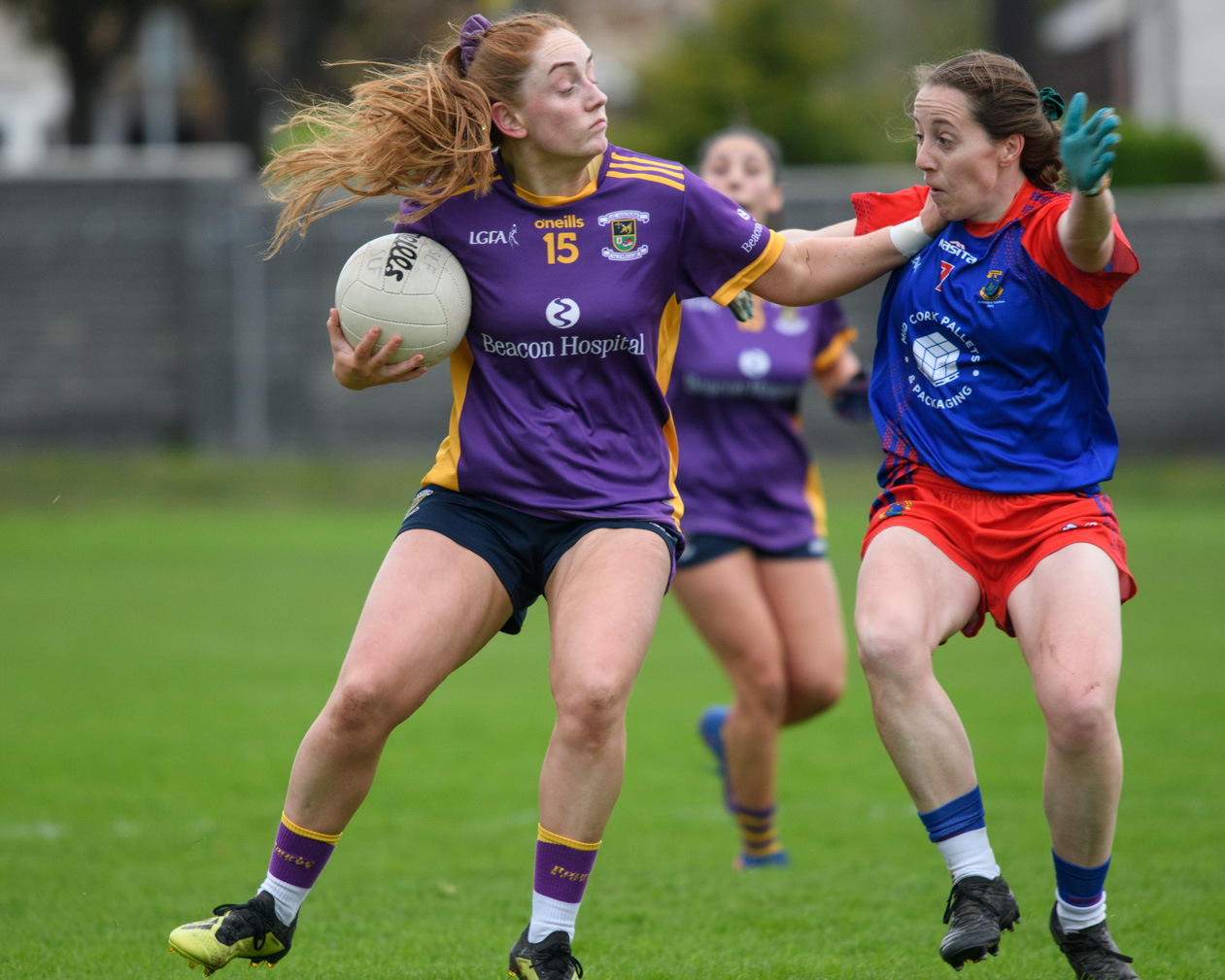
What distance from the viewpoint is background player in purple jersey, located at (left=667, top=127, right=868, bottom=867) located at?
19.6 ft

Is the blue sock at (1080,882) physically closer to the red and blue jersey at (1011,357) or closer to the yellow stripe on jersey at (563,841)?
the red and blue jersey at (1011,357)

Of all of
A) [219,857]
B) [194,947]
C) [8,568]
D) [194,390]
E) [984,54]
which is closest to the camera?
[194,947]

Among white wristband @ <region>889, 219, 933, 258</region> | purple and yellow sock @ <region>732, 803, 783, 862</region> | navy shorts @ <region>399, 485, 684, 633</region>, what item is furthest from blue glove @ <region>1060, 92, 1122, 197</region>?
purple and yellow sock @ <region>732, 803, 783, 862</region>

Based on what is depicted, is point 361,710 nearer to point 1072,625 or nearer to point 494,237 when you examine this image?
point 494,237

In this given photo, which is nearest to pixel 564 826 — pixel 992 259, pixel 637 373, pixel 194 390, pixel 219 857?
pixel 637 373

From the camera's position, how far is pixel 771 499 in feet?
20.2

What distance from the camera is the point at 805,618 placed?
609 cm

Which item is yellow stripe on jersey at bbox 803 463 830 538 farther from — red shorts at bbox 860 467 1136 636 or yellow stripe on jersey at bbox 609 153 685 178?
yellow stripe on jersey at bbox 609 153 685 178

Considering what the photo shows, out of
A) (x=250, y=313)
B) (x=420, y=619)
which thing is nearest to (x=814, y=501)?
(x=420, y=619)

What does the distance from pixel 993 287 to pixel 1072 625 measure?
0.94 m

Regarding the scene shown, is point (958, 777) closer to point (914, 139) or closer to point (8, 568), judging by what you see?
point (914, 139)

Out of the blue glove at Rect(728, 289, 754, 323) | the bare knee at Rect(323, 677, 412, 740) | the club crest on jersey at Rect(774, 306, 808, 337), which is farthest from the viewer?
the club crest on jersey at Rect(774, 306, 808, 337)

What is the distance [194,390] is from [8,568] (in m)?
6.09

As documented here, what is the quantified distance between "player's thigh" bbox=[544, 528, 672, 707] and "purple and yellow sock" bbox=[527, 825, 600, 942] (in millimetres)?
396
